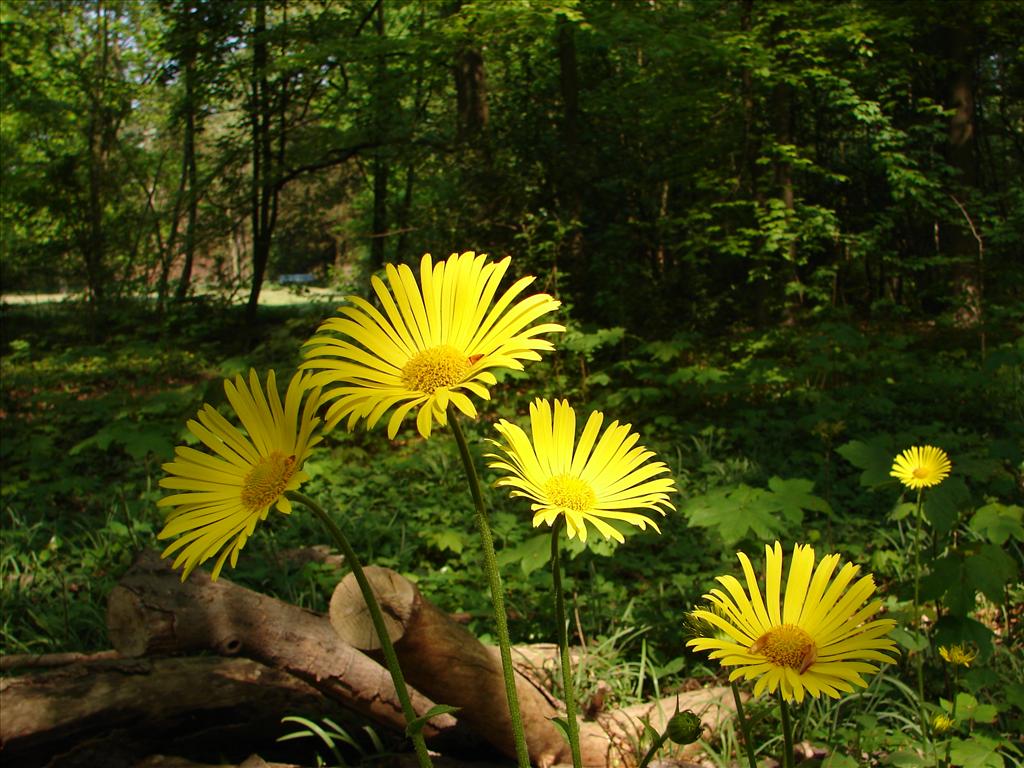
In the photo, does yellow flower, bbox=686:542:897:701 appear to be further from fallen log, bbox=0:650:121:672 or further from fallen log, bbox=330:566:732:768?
fallen log, bbox=0:650:121:672

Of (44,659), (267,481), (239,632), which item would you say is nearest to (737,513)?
(239,632)

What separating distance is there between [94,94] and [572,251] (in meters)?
7.08

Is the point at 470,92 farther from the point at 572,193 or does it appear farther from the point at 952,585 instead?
the point at 952,585

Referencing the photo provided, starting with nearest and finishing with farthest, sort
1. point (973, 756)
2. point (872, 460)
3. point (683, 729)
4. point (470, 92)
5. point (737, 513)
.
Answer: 1. point (683, 729)
2. point (973, 756)
3. point (737, 513)
4. point (872, 460)
5. point (470, 92)

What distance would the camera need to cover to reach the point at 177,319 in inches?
306

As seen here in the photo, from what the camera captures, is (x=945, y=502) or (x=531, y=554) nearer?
(x=945, y=502)

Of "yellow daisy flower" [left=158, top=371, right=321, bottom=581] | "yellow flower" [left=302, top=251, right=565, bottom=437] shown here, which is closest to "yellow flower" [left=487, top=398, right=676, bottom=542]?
"yellow flower" [left=302, top=251, right=565, bottom=437]

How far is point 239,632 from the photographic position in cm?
186

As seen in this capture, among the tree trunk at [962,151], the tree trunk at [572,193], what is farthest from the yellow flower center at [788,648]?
the tree trunk at [962,151]

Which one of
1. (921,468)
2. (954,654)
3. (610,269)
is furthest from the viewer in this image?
(610,269)

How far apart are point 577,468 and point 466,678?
1.15 meters

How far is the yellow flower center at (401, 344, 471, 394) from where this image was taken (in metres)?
0.76

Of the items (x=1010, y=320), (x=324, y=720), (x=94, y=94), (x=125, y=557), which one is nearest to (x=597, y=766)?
(x=324, y=720)

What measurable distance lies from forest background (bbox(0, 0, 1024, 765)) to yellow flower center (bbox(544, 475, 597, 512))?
1.39 m
